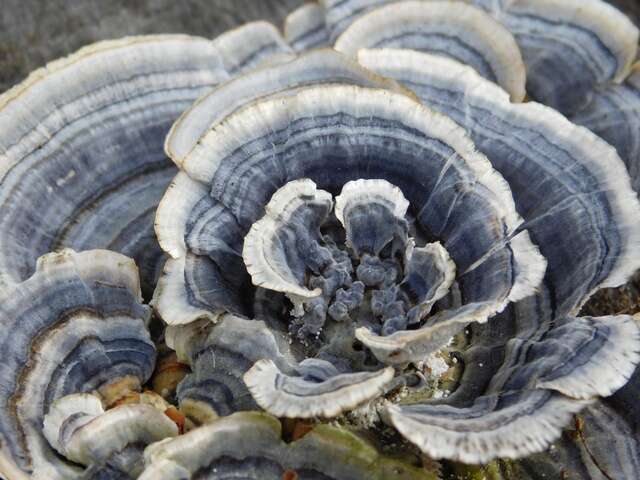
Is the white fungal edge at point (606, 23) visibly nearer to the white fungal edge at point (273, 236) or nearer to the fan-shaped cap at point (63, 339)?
the white fungal edge at point (273, 236)

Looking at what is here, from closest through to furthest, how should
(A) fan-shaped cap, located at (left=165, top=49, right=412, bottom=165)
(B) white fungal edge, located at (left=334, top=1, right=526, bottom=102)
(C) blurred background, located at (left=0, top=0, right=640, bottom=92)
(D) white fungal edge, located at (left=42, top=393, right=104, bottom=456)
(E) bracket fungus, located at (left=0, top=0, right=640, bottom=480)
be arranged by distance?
(E) bracket fungus, located at (left=0, top=0, right=640, bottom=480) < (D) white fungal edge, located at (left=42, top=393, right=104, bottom=456) < (A) fan-shaped cap, located at (left=165, top=49, right=412, bottom=165) < (B) white fungal edge, located at (left=334, top=1, right=526, bottom=102) < (C) blurred background, located at (left=0, top=0, right=640, bottom=92)

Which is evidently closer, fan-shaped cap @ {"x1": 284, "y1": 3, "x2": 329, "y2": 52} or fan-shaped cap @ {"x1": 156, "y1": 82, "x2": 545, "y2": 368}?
fan-shaped cap @ {"x1": 156, "y1": 82, "x2": 545, "y2": 368}

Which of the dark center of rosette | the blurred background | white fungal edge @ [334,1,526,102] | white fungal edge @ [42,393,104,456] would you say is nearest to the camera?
white fungal edge @ [42,393,104,456]

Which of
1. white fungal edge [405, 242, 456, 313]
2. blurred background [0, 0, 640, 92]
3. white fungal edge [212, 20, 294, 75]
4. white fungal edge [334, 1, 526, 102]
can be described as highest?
white fungal edge [334, 1, 526, 102]

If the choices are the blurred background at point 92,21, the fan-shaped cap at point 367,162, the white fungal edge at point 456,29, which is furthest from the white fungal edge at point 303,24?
the fan-shaped cap at point 367,162

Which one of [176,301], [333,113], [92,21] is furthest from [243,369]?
[92,21]

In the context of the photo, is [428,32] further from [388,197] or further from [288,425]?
[288,425]

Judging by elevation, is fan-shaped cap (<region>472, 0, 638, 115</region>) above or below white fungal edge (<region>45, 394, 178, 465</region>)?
above

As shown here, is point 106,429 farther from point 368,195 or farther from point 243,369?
point 368,195

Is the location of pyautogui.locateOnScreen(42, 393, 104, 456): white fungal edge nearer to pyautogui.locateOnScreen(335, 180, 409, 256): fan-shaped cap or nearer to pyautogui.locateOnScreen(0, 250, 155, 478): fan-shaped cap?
pyautogui.locateOnScreen(0, 250, 155, 478): fan-shaped cap

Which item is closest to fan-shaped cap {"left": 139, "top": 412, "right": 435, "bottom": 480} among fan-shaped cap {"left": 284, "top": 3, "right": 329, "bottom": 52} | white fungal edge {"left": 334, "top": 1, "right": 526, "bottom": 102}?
white fungal edge {"left": 334, "top": 1, "right": 526, "bottom": 102}
